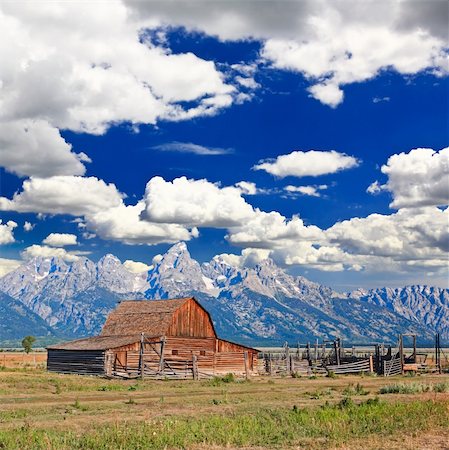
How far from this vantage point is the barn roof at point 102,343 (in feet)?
184

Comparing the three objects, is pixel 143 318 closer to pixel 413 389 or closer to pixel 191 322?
pixel 191 322

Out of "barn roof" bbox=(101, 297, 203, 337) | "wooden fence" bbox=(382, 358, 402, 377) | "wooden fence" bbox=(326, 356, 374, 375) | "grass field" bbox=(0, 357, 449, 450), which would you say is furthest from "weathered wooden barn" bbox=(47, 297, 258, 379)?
"grass field" bbox=(0, 357, 449, 450)

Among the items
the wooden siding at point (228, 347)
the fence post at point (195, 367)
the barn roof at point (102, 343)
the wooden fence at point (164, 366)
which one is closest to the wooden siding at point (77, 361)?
the barn roof at point (102, 343)

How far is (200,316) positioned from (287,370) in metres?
10.5

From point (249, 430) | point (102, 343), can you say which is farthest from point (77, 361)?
point (249, 430)

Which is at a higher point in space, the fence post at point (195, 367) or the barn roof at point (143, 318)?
the barn roof at point (143, 318)

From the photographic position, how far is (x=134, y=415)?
24953 millimetres

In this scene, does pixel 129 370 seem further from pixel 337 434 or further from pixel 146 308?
pixel 337 434

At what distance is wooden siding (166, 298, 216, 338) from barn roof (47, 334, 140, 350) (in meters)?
3.97

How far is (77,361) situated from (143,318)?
8504mm

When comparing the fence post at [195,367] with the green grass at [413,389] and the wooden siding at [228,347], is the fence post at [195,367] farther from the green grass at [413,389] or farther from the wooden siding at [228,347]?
the green grass at [413,389]

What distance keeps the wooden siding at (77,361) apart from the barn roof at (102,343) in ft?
1.44

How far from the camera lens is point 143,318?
64.4 m

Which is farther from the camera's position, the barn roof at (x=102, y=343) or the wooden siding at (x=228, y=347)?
the wooden siding at (x=228, y=347)
